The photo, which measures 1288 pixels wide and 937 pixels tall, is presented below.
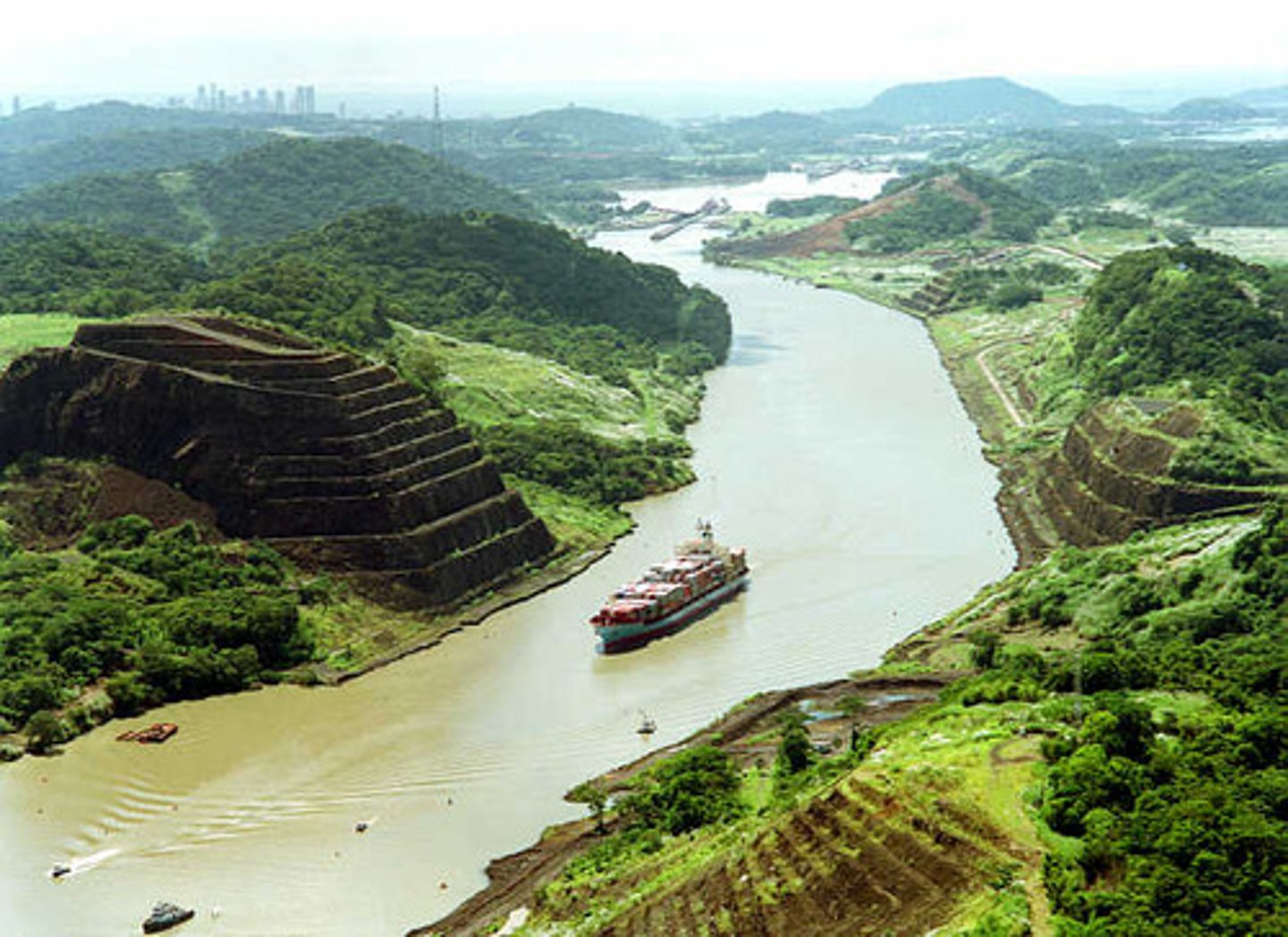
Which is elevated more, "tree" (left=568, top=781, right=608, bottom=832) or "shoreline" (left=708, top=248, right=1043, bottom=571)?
"shoreline" (left=708, top=248, right=1043, bottom=571)

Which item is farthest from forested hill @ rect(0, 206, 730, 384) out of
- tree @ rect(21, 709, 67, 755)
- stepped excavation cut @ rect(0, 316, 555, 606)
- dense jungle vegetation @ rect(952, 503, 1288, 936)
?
dense jungle vegetation @ rect(952, 503, 1288, 936)

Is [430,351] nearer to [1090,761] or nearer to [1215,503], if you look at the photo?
[1215,503]

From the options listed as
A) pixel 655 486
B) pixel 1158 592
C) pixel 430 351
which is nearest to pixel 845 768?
pixel 1158 592

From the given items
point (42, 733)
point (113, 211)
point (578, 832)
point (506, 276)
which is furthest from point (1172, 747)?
point (113, 211)

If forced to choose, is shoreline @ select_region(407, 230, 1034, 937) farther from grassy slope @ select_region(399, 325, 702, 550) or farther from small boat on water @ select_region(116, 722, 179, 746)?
grassy slope @ select_region(399, 325, 702, 550)

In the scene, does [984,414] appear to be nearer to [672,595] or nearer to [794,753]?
[672,595]

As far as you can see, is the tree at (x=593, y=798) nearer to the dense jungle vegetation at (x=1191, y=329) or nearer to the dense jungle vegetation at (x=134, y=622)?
the dense jungle vegetation at (x=134, y=622)
